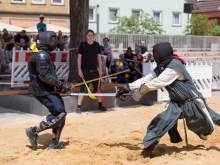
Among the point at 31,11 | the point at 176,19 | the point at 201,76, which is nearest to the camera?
the point at 201,76

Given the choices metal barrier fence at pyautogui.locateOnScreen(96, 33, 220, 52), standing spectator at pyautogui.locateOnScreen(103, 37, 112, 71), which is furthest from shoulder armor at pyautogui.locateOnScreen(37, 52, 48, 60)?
metal barrier fence at pyautogui.locateOnScreen(96, 33, 220, 52)

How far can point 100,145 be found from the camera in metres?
7.40

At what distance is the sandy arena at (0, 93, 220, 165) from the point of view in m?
6.39

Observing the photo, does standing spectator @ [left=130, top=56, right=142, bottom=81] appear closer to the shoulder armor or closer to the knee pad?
the knee pad

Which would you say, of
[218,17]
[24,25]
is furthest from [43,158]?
[218,17]

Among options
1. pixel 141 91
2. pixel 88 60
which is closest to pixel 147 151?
pixel 141 91

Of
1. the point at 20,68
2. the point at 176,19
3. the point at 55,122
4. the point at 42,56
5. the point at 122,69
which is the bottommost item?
the point at 55,122

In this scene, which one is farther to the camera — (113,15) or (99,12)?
(113,15)

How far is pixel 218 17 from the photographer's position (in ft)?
158

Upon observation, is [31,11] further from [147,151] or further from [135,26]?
[147,151]

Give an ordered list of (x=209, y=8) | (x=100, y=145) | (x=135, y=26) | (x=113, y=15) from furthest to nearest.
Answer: (x=209, y=8) → (x=113, y=15) → (x=135, y=26) → (x=100, y=145)

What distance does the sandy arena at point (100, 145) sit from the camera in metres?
6.39

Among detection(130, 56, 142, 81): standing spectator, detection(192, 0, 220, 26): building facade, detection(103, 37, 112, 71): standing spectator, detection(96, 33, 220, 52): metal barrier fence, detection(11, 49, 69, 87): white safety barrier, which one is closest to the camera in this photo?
detection(11, 49, 69, 87): white safety barrier

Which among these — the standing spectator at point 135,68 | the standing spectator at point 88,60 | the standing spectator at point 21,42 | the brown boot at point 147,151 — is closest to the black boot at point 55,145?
the brown boot at point 147,151
